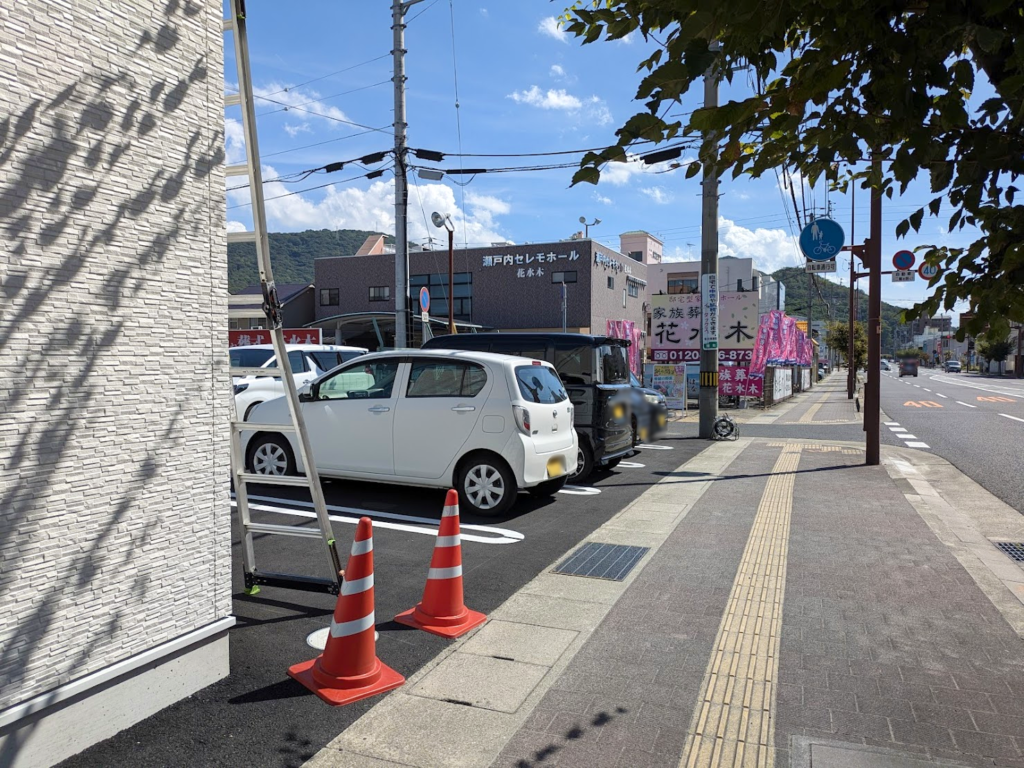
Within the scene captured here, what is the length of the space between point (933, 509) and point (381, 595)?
21.1 feet

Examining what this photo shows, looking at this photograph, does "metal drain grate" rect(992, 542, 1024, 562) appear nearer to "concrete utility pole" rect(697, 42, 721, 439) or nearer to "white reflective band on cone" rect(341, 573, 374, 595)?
"white reflective band on cone" rect(341, 573, 374, 595)

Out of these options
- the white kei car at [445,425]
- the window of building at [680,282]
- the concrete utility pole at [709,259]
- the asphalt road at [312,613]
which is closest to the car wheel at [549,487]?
the white kei car at [445,425]

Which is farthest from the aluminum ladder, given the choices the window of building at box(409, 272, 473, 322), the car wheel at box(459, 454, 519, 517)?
the window of building at box(409, 272, 473, 322)

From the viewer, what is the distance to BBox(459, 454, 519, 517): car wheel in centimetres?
672

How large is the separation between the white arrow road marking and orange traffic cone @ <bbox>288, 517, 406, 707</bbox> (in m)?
5.06

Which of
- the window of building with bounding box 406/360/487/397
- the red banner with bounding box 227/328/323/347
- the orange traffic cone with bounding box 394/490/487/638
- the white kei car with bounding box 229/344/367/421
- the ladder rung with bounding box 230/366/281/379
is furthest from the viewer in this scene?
the red banner with bounding box 227/328/323/347

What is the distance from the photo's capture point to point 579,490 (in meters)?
8.49

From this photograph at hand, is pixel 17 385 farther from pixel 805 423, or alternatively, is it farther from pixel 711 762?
pixel 805 423

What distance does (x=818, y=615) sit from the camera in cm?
438

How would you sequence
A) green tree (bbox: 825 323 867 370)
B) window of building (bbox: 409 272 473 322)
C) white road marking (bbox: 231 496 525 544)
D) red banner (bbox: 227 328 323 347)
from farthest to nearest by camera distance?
1. green tree (bbox: 825 323 867 370)
2. window of building (bbox: 409 272 473 322)
3. red banner (bbox: 227 328 323 347)
4. white road marking (bbox: 231 496 525 544)

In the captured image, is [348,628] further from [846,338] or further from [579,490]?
[846,338]

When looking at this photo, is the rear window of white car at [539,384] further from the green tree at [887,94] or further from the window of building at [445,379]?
the green tree at [887,94]

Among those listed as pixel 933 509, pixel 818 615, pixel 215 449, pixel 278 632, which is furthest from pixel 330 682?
pixel 933 509

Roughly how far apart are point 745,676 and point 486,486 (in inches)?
143
